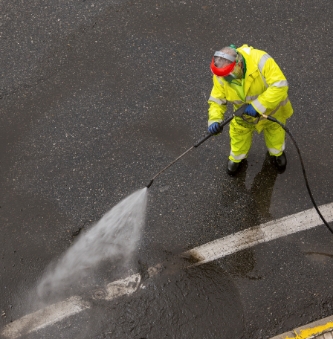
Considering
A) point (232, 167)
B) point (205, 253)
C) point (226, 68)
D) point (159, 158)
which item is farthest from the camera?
point (159, 158)

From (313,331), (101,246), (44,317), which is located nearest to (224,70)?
(101,246)

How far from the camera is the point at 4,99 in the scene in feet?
18.7

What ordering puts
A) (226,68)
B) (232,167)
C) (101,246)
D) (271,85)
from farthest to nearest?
(232,167) < (101,246) < (271,85) < (226,68)

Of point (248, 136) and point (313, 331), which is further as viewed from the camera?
point (248, 136)

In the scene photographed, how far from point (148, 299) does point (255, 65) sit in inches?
97.6

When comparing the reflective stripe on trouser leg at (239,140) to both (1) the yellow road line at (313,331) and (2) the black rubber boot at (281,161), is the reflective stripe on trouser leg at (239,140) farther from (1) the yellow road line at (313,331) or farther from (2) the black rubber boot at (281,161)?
(1) the yellow road line at (313,331)

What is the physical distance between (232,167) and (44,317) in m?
2.47

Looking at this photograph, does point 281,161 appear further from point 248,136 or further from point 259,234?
point 259,234

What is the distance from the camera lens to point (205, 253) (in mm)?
4895

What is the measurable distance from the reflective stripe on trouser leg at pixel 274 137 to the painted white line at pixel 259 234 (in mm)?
714

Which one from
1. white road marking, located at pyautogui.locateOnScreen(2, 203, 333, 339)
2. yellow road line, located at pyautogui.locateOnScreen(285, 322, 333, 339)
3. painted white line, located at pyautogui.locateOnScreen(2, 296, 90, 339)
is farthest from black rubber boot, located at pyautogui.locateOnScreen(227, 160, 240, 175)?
painted white line, located at pyautogui.locateOnScreen(2, 296, 90, 339)

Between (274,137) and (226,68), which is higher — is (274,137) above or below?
below

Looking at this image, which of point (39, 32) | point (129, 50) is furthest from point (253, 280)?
point (39, 32)

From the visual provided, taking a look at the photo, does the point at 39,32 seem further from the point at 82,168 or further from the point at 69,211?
the point at 69,211
